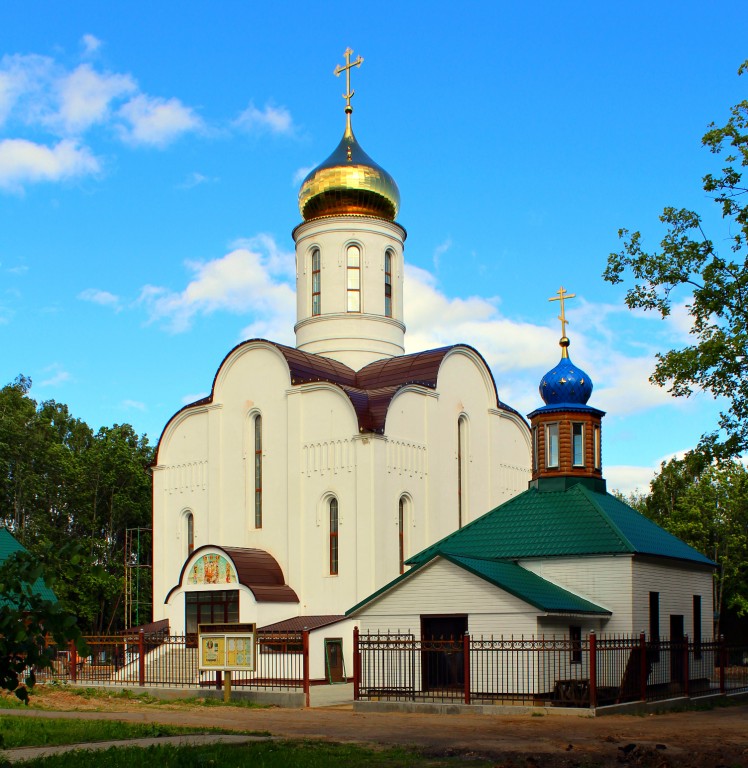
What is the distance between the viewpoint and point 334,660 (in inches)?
993

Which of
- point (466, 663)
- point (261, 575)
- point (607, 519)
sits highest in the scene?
point (607, 519)

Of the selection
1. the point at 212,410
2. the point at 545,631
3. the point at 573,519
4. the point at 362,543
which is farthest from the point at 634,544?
the point at 212,410

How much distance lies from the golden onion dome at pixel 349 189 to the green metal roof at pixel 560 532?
39.7 feet

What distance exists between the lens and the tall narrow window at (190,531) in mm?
30930

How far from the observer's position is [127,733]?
45.3 feet

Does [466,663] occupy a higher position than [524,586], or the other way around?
[524,586]

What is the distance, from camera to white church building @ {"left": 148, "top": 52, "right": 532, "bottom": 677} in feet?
89.8

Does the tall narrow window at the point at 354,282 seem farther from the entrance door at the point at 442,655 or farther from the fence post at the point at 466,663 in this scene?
the fence post at the point at 466,663

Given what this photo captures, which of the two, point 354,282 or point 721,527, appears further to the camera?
point 721,527

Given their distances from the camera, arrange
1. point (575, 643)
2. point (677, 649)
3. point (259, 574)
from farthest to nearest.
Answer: point (259, 574)
point (677, 649)
point (575, 643)

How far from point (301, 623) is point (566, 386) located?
8.59 meters

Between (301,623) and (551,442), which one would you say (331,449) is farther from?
(551,442)

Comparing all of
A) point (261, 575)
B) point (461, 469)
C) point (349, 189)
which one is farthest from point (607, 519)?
point (349, 189)

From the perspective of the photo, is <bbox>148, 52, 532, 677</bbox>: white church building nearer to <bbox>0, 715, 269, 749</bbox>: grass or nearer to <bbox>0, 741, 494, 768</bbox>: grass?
<bbox>0, 715, 269, 749</bbox>: grass
